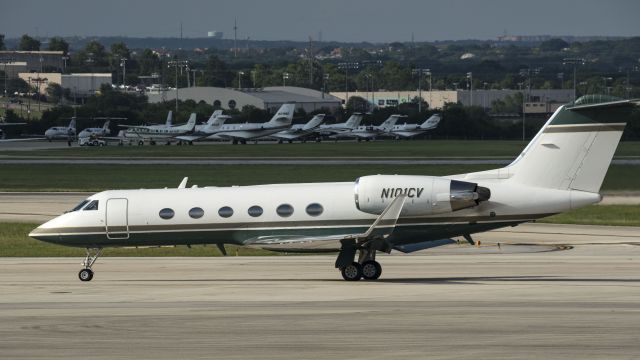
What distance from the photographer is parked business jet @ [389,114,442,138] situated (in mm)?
144375

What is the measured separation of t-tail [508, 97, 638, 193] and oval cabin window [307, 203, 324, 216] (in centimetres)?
451

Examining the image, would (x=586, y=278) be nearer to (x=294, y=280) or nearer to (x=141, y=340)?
(x=294, y=280)

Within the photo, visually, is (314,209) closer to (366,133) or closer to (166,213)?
(166,213)

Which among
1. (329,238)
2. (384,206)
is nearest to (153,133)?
(329,238)

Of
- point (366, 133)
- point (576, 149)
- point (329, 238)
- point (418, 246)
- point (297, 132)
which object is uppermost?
point (576, 149)

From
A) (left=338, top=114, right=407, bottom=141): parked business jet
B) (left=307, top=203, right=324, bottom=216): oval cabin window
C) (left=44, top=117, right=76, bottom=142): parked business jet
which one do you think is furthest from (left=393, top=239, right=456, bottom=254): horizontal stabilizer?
(left=44, top=117, right=76, bottom=142): parked business jet

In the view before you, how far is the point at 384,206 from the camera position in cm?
2872

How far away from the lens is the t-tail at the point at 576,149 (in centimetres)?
2861

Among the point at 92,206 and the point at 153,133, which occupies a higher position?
the point at 92,206

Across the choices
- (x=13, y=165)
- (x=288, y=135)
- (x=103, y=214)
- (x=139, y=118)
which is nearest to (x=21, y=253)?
(x=103, y=214)

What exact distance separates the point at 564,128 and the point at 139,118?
144657 mm

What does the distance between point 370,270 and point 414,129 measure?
379 ft

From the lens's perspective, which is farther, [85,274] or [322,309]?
[85,274]

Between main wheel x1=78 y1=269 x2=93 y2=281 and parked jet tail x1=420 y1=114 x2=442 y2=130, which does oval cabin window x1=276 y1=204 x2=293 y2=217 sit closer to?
main wheel x1=78 y1=269 x2=93 y2=281
